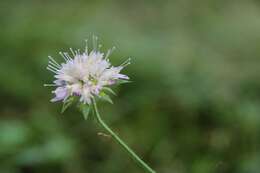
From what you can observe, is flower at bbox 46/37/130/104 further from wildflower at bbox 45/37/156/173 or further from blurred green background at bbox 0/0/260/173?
blurred green background at bbox 0/0/260/173

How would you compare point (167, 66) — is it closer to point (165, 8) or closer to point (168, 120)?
point (168, 120)

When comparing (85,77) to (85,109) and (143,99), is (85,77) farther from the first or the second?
(143,99)

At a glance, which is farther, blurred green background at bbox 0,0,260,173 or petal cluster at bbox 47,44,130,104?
blurred green background at bbox 0,0,260,173

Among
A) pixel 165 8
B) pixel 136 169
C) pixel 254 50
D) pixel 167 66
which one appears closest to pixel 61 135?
pixel 136 169

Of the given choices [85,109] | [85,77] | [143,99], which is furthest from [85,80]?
[143,99]

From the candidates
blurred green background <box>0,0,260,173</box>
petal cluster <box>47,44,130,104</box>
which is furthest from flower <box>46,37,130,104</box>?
blurred green background <box>0,0,260,173</box>

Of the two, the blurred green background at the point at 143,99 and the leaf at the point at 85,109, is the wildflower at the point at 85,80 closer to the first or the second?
the leaf at the point at 85,109

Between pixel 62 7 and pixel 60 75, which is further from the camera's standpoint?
pixel 62 7

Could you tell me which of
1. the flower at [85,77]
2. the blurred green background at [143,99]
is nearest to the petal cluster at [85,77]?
the flower at [85,77]
